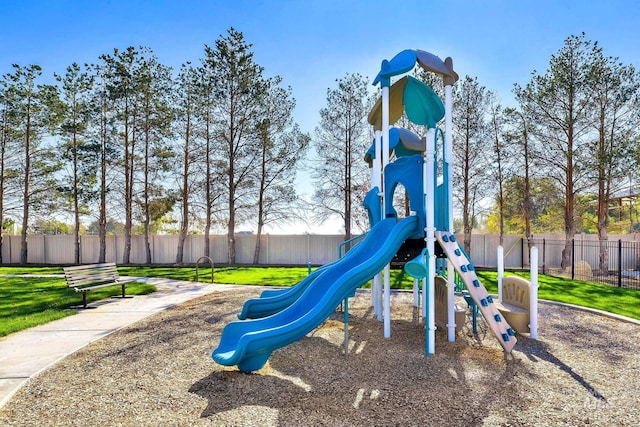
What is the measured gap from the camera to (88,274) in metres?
8.99

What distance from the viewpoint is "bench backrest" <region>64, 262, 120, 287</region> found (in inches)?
329

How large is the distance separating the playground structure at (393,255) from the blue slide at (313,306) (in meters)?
0.01

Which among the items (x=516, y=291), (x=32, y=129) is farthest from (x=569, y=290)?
(x=32, y=129)

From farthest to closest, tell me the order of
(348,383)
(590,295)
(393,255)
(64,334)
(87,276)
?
(590,295) → (87,276) → (64,334) → (393,255) → (348,383)

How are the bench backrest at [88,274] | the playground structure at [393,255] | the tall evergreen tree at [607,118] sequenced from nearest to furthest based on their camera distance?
the playground structure at [393,255] < the bench backrest at [88,274] < the tall evergreen tree at [607,118]

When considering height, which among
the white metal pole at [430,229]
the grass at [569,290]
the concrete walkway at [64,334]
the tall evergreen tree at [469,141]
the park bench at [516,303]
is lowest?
the grass at [569,290]

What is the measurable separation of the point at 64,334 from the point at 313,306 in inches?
163

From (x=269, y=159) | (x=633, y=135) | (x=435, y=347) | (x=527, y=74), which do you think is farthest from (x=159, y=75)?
(x=633, y=135)

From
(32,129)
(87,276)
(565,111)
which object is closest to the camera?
(87,276)

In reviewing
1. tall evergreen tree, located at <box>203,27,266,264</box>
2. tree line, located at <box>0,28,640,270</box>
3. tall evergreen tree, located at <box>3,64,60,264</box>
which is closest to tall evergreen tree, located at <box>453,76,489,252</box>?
tree line, located at <box>0,28,640,270</box>

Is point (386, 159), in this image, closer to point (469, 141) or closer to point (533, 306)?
point (533, 306)

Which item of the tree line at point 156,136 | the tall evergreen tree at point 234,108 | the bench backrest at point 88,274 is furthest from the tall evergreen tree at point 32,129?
the bench backrest at point 88,274

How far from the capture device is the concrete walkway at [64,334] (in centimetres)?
433

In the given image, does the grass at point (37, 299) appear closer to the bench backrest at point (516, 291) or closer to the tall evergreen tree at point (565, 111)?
the bench backrest at point (516, 291)
